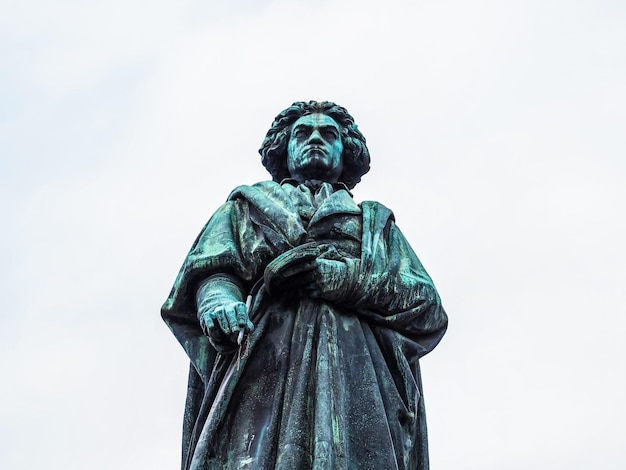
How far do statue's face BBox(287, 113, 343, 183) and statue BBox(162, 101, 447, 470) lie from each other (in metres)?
0.40

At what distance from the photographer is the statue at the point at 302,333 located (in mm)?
9812

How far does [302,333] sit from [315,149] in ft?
7.44

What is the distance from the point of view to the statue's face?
1209 cm

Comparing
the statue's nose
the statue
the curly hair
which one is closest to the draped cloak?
the statue

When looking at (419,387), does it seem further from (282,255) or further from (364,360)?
(282,255)

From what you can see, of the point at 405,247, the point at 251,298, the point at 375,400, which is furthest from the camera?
the point at 405,247

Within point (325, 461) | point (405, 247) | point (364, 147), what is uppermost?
point (364, 147)

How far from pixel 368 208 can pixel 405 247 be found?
43 cm

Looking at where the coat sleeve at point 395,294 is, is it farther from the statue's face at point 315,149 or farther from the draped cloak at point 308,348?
the statue's face at point 315,149

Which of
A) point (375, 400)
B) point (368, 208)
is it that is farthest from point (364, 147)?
point (375, 400)

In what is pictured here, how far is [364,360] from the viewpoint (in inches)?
406

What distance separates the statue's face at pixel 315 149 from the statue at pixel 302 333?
1.30ft

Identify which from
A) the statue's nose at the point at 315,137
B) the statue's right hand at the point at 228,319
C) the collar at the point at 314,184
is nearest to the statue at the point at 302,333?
the statue's right hand at the point at 228,319

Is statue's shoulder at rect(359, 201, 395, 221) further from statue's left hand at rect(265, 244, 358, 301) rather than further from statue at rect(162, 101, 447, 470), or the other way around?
statue's left hand at rect(265, 244, 358, 301)
